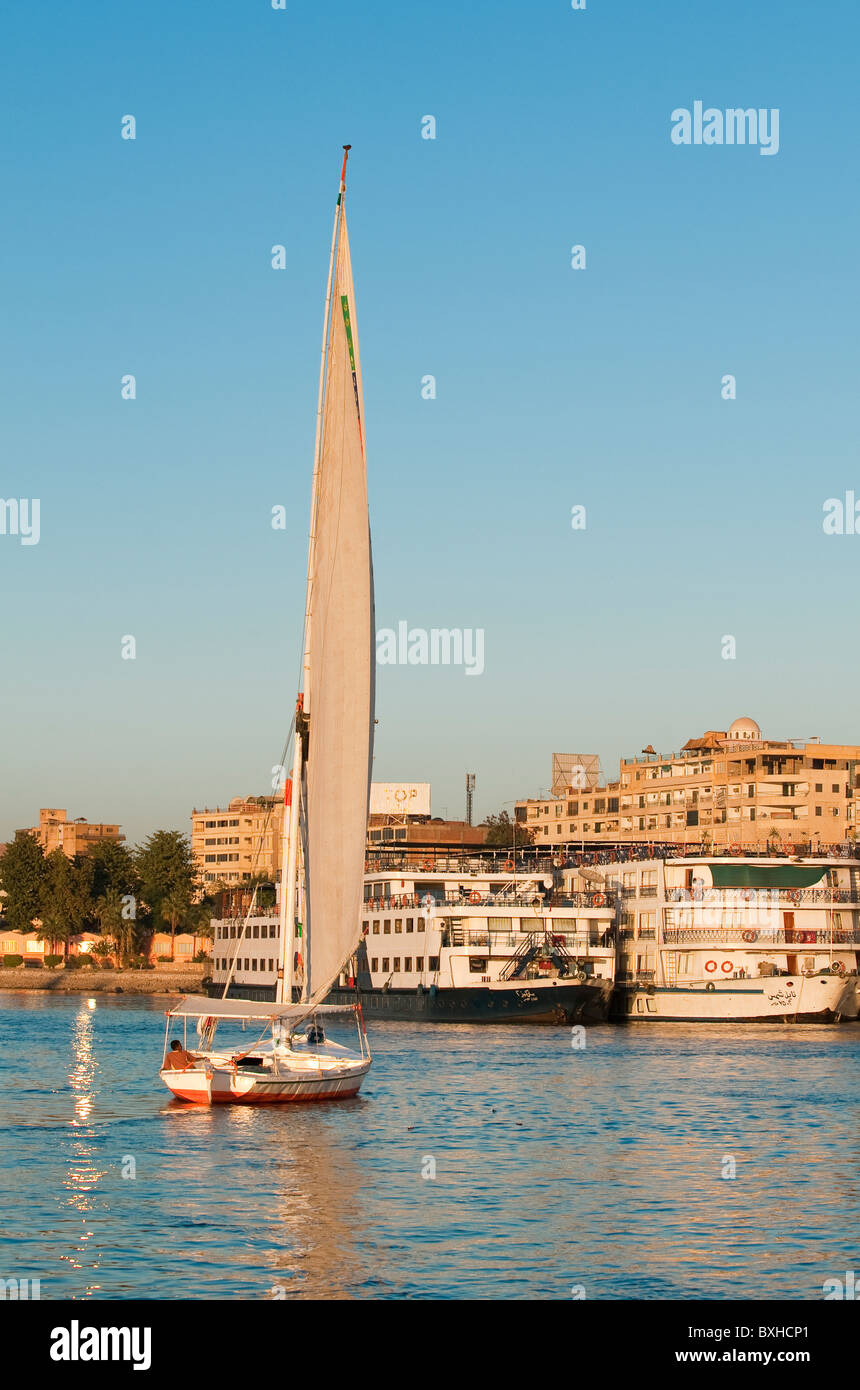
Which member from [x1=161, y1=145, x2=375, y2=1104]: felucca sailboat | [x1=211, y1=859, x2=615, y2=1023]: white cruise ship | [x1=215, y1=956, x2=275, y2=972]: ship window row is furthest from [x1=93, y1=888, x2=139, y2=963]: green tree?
[x1=161, y1=145, x2=375, y2=1104]: felucca sailboat

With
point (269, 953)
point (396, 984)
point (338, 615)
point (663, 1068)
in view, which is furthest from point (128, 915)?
point (338, 615)

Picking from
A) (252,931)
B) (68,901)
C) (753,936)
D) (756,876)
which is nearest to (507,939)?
(753,936)

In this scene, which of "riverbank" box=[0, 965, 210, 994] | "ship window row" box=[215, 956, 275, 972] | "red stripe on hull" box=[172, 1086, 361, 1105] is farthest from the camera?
"riverbank" box=[0, 965, 210, 994]

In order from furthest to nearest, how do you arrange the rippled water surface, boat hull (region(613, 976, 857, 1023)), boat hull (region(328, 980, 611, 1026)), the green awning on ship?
the green awning on ship < boat hull (region(328, 980, 611, 1026)) < boat hull (region(613, 976, 857, 1023)) < the rippled water surface

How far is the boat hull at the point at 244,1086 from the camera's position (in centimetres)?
5091

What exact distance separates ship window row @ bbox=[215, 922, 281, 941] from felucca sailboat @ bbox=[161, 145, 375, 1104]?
85101 mm

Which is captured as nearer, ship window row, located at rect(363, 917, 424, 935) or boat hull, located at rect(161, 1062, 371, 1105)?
boat hull, located at rect(161, 1062, 371, 1105)

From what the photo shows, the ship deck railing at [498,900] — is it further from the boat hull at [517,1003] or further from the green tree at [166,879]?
the green tree at [166,879]

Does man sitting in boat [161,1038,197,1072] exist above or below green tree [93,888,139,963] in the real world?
below

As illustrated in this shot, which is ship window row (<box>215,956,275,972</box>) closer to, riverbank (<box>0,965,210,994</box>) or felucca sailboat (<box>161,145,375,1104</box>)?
riverbank (<box>0,965,210,994</box>)

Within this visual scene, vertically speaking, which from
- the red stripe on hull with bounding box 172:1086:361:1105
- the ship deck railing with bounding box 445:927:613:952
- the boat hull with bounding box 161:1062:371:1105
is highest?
the ship deck railing with bounding box 445:927:613:952

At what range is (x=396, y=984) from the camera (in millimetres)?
112562

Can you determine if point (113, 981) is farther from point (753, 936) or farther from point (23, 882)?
point (753, 936)

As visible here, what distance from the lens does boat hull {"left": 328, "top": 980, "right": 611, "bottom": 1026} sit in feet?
317
